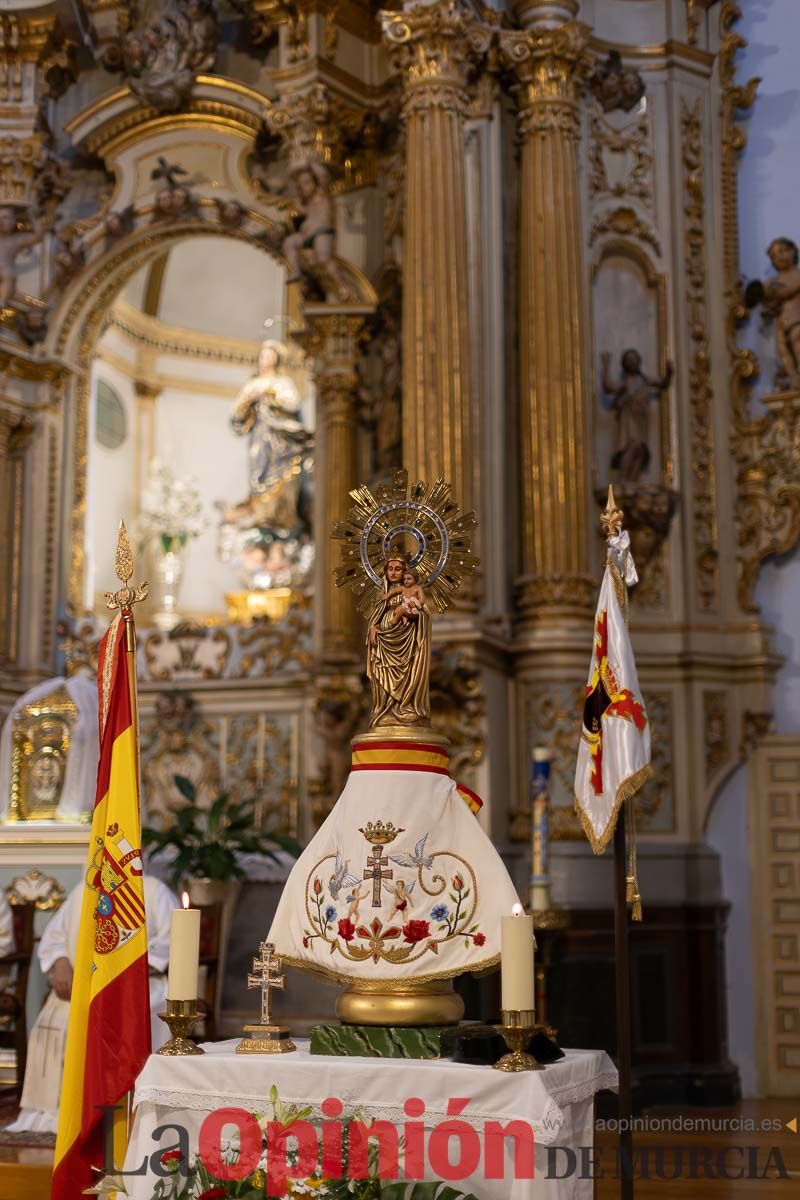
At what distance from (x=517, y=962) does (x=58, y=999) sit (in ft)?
13.7

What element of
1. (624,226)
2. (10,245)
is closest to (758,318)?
(624,226)

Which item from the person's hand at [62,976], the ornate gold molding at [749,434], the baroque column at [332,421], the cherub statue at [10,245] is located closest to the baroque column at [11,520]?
the cherub statue at [10,245]

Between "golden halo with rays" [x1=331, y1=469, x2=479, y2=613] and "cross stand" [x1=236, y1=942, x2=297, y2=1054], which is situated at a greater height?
"golden halo with rays" [x1=331, y1=469, x2=479, y2=613]

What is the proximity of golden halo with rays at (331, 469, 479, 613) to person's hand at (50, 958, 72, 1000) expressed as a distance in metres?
3.08

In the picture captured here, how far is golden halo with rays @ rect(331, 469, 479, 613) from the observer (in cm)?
535

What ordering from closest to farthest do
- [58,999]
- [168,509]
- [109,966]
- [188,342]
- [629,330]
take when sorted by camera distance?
1. [109,966]
2. [58,999]
3. [629,330]
4. [168,509]
5. [188,342]

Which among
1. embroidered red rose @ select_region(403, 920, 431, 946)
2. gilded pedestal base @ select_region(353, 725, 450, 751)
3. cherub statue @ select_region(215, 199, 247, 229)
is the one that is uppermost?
cherub statue @ select_region(215, 199, 247, 229)

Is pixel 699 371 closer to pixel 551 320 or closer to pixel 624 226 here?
pixel 624 226

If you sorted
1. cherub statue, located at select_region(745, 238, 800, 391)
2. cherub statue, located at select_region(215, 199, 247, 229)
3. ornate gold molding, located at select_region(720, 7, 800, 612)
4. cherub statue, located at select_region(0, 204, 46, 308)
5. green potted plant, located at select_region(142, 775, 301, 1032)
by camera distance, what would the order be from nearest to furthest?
green potted plant, located at select_region(142, 775, 301, 1032)
ornate gold molding, located at select_region(720, 7, 800, 612)
cherub statue, located at select_region(745, 238, 800, 391)
cherub statue, located at select_region(0, 204, 46, 308)
cherub statue, located at select_region(215, 199, 247, 229)

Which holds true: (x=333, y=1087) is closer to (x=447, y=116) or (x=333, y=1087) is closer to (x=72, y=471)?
(x=447, y=116)

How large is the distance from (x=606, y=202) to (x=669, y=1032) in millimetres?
5391

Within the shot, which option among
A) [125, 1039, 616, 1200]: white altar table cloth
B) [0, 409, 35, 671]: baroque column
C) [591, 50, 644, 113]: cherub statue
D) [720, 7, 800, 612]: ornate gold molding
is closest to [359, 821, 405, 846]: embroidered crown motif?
[125, 1039, 616, 1200]: white altar table cloth

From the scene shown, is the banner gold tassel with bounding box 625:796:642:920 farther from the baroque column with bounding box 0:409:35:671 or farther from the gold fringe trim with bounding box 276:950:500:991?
the baroque column with bounding box 0:409:35:671

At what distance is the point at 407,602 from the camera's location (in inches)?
204
